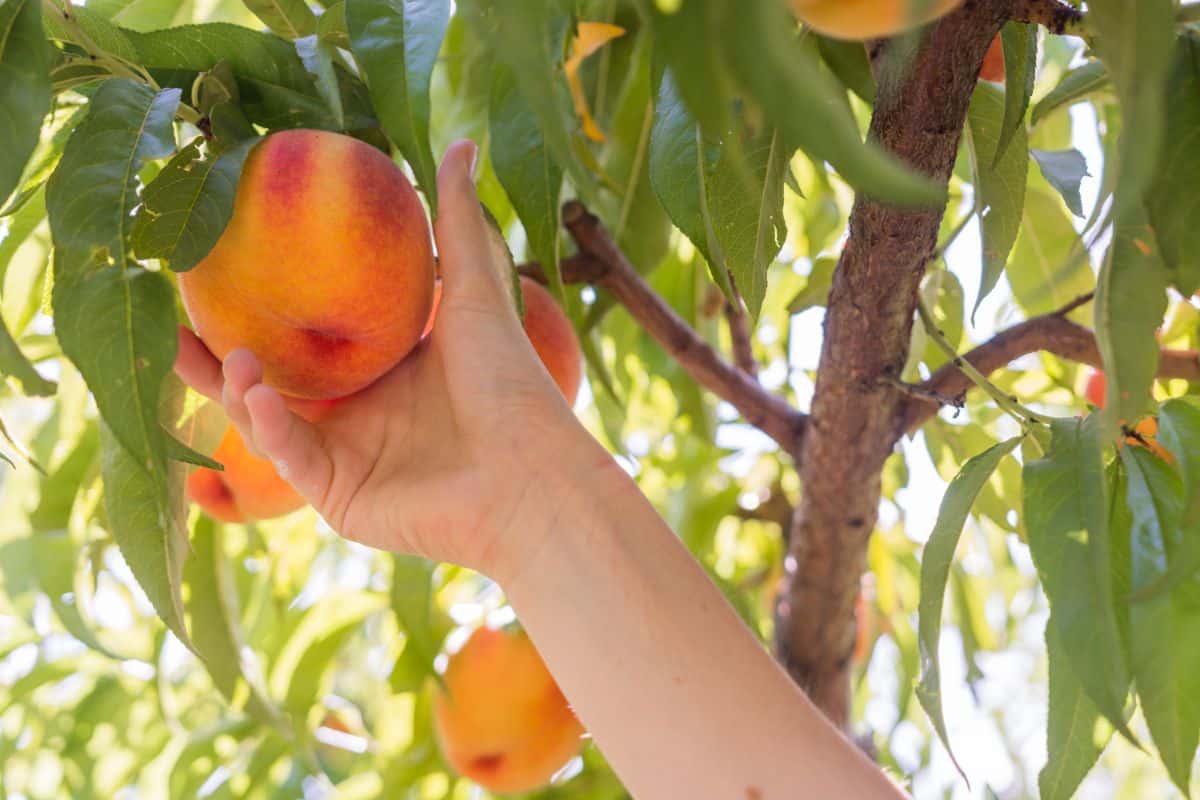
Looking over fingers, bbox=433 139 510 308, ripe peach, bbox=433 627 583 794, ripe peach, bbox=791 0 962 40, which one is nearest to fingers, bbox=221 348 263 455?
fingers, bbox=433 139 510 308

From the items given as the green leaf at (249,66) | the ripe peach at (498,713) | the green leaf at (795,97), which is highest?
the green leaf at (795,97)

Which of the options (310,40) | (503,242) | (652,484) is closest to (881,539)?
(652,484)

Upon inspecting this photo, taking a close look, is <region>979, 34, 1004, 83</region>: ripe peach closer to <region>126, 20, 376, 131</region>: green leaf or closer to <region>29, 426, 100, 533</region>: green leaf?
<region>126, 20, 376, 131</region>: green leaf

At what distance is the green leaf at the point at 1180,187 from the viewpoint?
0.37 m

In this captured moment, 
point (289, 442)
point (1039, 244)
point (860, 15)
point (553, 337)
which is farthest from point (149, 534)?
point (1039, 244)

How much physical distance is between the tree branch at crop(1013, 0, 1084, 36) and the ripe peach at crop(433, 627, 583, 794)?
2.41 feet

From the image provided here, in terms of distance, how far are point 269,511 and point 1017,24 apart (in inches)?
23.6

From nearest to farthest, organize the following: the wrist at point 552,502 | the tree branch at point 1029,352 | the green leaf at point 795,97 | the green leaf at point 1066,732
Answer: the green leaf at point 795,97 → the green leaf at point 1066,732 → the wrist at point 552,502 → the tree branch at point 1029,352

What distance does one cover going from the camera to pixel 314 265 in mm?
527

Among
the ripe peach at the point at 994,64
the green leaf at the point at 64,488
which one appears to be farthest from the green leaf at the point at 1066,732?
the green leaf at the point at 64,488

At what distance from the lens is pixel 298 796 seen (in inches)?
44.6

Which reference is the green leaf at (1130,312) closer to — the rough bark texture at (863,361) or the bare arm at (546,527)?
the rough bark texture at (863,361)

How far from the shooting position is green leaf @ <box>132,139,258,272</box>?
0.47m

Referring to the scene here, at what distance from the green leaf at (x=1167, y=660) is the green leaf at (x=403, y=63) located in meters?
0.32
